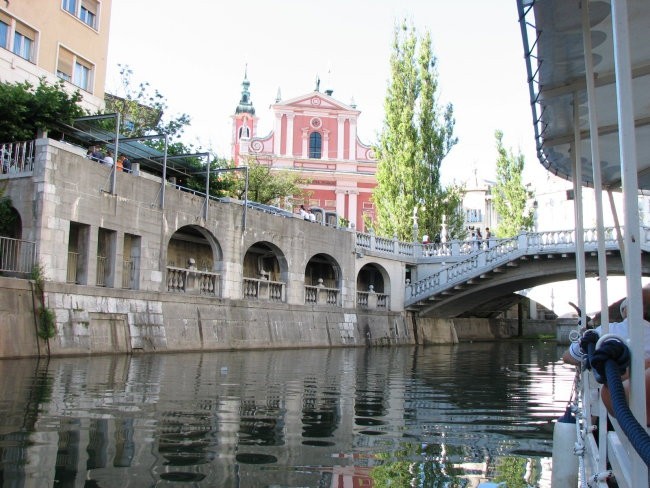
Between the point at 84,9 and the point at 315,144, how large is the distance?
27795 millimetres

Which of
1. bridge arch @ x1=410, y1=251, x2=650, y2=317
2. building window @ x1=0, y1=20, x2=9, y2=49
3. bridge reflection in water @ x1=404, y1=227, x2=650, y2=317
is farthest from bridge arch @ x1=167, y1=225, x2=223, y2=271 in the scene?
bridge arch @ x1=410, y1=251, x2=650, y2=317

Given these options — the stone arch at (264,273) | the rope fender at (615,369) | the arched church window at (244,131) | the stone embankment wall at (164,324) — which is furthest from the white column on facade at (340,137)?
the rope fender at (615,369)

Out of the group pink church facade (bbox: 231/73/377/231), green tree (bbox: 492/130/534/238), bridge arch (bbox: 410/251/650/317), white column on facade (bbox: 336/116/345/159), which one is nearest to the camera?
bridge arch (bbox: 410/251/650/317)

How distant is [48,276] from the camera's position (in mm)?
16000

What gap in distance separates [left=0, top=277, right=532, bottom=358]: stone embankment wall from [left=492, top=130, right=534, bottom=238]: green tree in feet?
48.3

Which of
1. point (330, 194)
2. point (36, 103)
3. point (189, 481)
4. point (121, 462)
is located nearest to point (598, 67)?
point (189, 481)

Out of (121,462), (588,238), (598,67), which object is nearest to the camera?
(121,462)

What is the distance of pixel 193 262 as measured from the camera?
2278 centimetres

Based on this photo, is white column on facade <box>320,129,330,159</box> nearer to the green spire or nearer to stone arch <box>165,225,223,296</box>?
the green spire

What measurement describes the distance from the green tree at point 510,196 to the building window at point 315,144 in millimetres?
14013

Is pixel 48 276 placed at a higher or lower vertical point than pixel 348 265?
lower

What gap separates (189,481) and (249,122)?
53426 millimetres

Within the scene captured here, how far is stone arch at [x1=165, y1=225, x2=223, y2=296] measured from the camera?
21123 millimetres

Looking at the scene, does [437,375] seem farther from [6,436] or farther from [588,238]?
[588,238]
